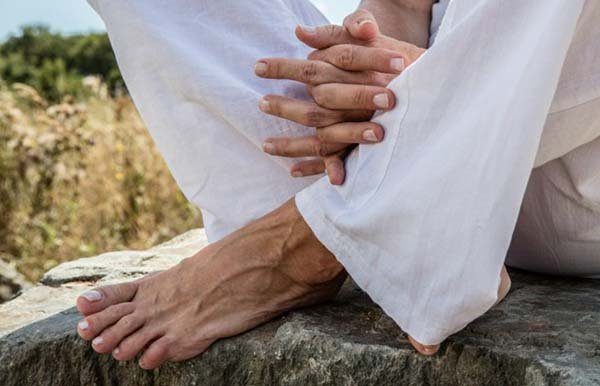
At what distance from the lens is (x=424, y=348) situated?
4.49 ft

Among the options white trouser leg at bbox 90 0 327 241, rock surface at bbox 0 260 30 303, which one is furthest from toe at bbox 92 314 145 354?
rock surface at bbox 0 260 30 303

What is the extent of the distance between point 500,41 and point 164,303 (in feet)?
2.86

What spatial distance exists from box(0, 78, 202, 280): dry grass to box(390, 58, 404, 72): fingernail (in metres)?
2.76

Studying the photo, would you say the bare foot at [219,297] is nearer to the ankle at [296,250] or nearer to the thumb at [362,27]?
the ankle at [296,250]

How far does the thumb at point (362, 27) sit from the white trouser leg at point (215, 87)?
0.20 metres

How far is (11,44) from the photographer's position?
33125 millimetres

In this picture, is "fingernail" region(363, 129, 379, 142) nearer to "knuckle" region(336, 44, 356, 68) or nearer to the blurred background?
"knuckle" region(336, 44, 356, 68)

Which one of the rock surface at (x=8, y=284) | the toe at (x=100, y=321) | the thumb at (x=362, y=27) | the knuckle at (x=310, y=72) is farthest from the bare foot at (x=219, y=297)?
the rock surface at (x=8, y=284)

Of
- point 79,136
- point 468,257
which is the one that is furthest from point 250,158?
point 79,136

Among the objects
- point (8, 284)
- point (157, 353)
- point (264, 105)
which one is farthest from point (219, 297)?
point (8, 284)

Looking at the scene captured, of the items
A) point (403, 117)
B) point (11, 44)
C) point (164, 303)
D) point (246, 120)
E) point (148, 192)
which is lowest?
point (11, 44)

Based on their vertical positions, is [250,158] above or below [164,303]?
above

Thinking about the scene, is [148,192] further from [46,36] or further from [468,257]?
[46,36]

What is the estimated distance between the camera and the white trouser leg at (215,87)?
5.69 feet
